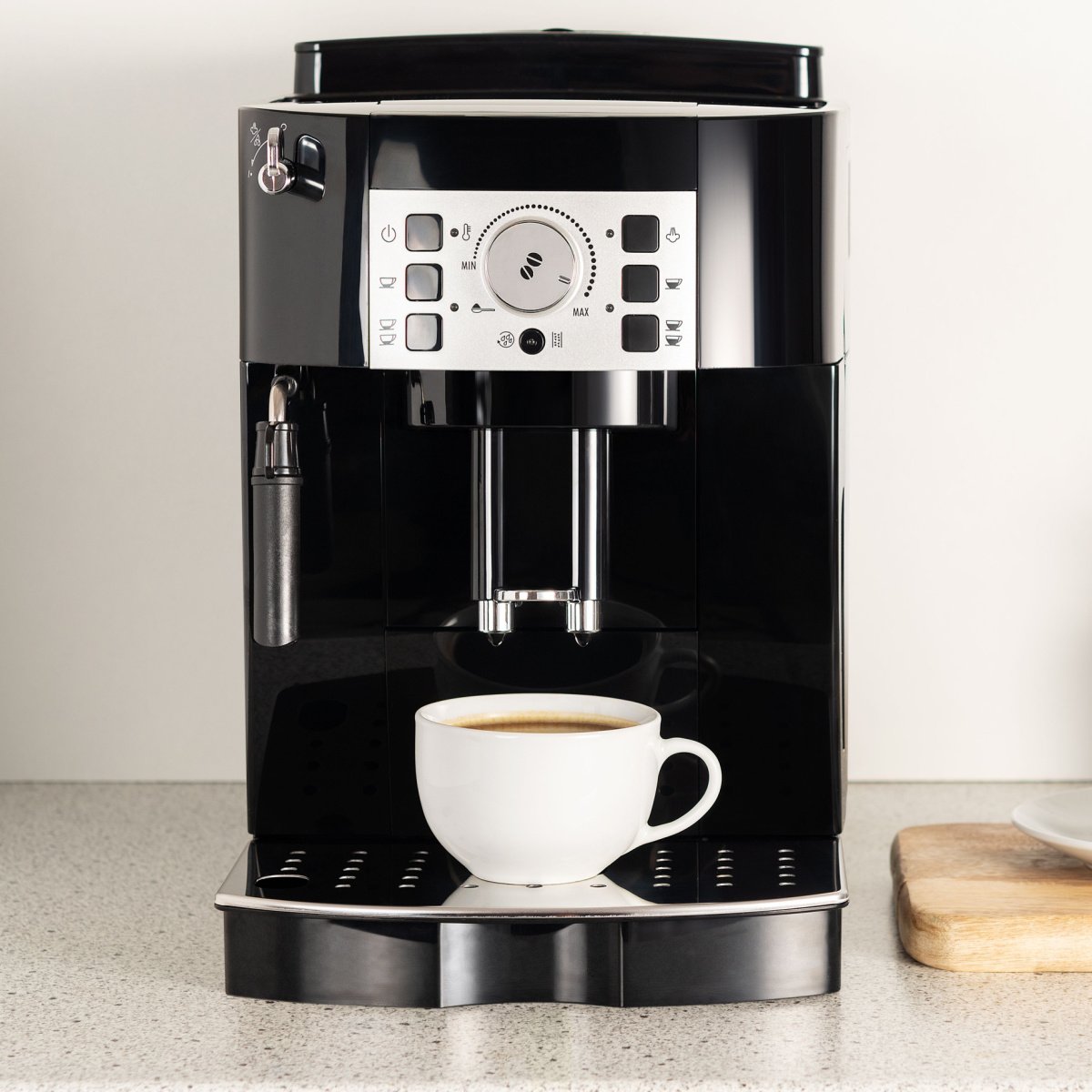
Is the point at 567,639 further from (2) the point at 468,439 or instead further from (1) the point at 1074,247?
(1) the point at 1074,247

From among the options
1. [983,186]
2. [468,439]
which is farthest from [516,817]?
[983,186]

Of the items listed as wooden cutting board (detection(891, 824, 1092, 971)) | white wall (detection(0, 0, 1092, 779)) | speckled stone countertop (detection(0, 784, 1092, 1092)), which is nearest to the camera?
speckled stone countertop (detection(0, 784, 1092, 1092))

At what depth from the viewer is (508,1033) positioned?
53cm

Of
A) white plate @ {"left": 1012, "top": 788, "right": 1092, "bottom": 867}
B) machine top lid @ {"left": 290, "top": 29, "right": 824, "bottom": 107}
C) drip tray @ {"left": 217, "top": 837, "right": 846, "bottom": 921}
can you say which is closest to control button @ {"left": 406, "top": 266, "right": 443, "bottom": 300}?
machine top lid @ {"left": 290, "top": 29, "right": 824, "bottom": 107}

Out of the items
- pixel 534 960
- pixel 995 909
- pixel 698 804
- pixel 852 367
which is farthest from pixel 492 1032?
pixel 852 367

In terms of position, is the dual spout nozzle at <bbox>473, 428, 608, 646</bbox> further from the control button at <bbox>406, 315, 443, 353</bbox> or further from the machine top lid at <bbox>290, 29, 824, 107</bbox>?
the machine top lid at <bbox>290, 29, 824, 107</bbox>

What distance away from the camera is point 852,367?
3.08 feet

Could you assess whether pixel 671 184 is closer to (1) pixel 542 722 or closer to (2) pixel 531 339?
(2) pixel 531 339

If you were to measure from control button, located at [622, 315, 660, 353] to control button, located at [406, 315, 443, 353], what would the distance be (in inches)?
3.1

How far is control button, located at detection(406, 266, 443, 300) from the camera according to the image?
0.57 m

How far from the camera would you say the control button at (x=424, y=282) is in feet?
1.86

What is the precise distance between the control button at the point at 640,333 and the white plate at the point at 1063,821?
32cm

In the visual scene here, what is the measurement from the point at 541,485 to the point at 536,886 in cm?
20

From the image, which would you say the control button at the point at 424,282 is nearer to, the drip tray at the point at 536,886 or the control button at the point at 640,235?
the control button at the point at 640,235
